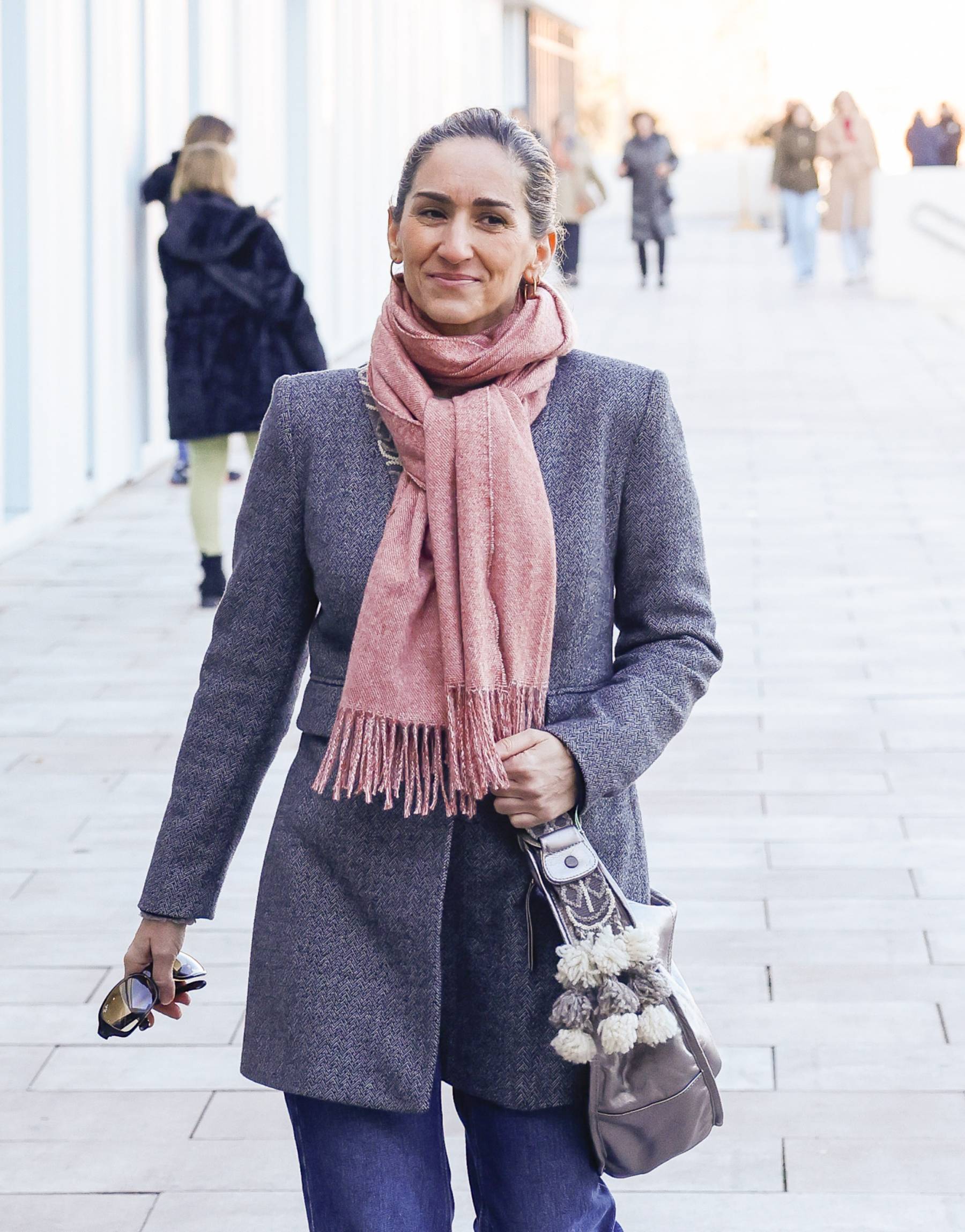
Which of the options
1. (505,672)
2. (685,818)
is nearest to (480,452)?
(505,672)

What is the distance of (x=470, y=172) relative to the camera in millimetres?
2162

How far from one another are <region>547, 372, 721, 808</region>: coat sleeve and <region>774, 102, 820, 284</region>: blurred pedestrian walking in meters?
20.2

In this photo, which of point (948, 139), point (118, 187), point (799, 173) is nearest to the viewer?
point (118, 187)

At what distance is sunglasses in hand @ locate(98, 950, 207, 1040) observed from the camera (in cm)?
229

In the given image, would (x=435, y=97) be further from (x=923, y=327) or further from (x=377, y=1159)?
(x=377, y=1159)

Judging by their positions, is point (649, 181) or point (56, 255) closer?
point (56, 255)

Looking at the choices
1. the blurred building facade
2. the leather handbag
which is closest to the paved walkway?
the blurred building facade

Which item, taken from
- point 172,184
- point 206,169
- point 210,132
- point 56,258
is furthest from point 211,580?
point 172,184

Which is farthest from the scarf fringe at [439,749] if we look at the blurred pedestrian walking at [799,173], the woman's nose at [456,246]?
the blurred pedestrian walking at [799,173]

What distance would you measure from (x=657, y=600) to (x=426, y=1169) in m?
0.70

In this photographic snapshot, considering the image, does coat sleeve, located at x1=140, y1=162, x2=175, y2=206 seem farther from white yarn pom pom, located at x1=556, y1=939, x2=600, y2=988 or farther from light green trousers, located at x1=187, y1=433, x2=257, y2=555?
white yarn pom pom, located at x1=556, y1=939, x2=600, y2=988

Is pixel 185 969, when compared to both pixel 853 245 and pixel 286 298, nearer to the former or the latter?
pixel 286 298

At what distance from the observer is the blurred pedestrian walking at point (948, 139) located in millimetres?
24797

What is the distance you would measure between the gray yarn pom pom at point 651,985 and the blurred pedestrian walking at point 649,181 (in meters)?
19.4
